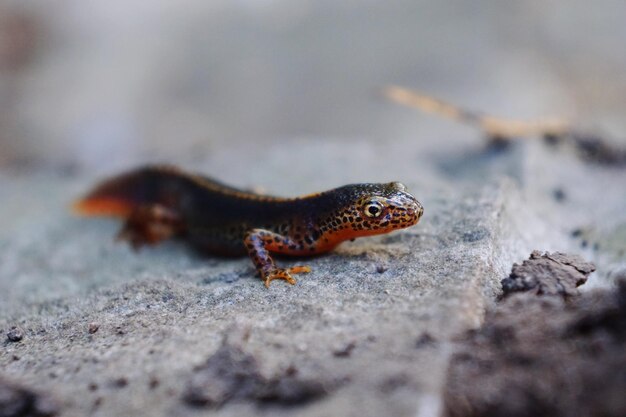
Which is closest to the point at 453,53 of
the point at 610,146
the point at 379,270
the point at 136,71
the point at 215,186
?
the point at 610,146

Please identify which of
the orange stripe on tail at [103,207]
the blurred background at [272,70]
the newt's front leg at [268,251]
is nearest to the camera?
the newt's front leg at [268,251]

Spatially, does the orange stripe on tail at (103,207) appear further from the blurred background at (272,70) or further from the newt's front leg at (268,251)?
the newt's front leg at (268,251)

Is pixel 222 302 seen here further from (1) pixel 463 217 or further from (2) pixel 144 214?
(2) pixel 144 214

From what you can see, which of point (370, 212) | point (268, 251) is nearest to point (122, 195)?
point (268, 251)

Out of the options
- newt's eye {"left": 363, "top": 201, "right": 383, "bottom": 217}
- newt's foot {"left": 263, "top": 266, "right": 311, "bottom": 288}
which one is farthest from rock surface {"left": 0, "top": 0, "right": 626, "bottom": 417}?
newt's eye {"left": 363, "top": 201, "right": 383, "bottom": 217}

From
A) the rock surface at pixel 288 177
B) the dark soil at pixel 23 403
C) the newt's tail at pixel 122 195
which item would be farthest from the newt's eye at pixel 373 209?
the newt's tail at pixel 122 195

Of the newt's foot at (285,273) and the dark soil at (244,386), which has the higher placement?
the newt's foot at (285,273)

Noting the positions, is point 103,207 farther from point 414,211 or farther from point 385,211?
point 414,211
